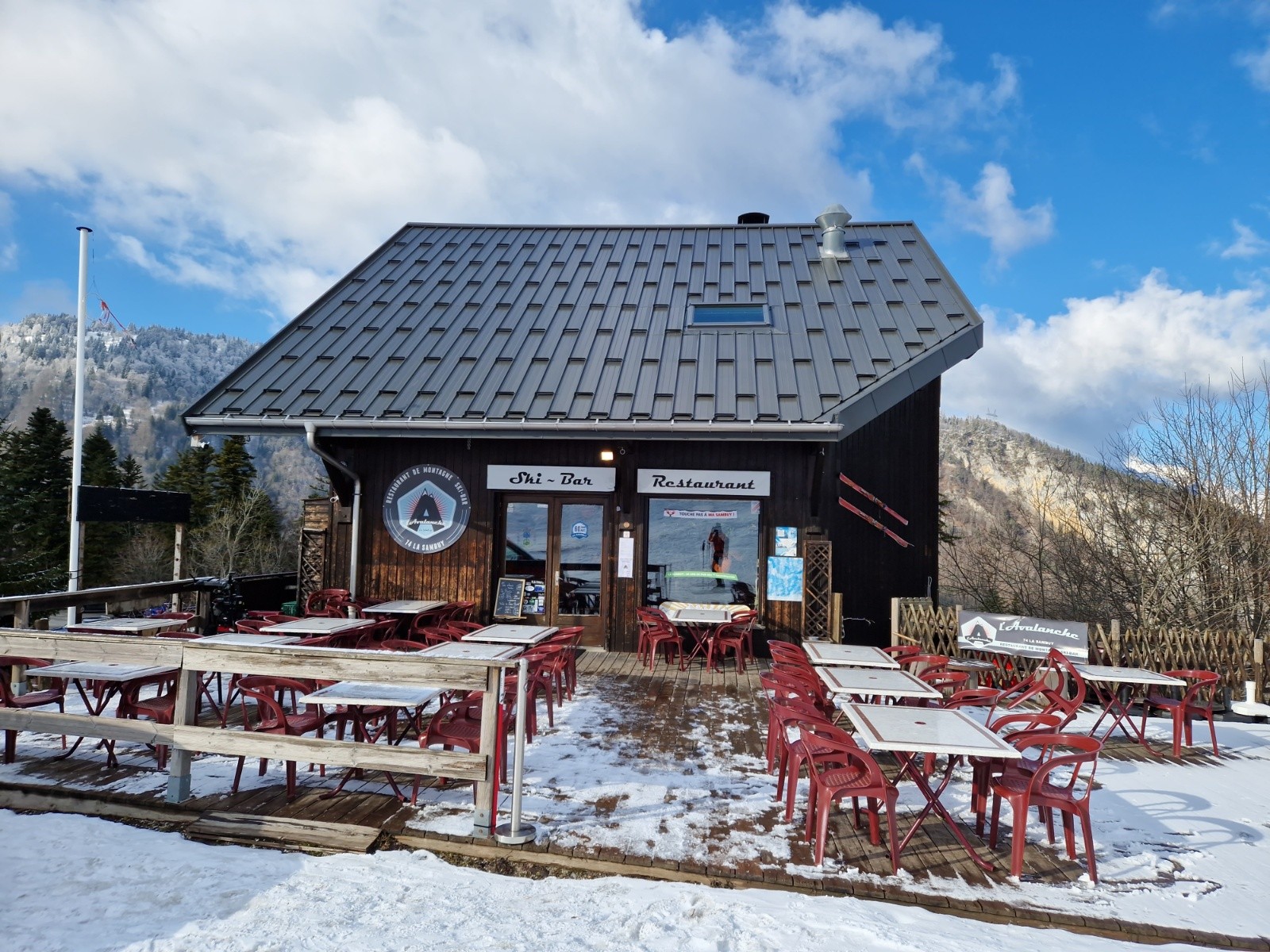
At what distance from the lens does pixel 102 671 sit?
17.1 feet

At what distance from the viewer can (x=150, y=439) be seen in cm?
9650

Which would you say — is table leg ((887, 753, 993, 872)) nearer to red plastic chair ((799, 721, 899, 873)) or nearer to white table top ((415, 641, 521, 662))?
red plastic chair ((799, 721, 899, 873))

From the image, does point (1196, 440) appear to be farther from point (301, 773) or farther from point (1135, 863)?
point (301, 773)

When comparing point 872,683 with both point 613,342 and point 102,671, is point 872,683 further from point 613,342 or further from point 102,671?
point 613,342

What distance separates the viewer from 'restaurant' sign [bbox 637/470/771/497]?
964 cm

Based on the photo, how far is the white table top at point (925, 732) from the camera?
3.89 metres

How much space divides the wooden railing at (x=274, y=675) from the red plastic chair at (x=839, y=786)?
1.77 m

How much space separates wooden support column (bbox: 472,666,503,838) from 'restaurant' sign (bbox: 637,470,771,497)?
574 centimetres

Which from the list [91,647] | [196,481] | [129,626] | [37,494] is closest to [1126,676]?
[91,647]

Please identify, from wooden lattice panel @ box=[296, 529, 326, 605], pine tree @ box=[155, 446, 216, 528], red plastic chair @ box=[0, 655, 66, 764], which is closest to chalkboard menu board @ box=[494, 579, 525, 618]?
wooden lattice panel @ box=[296, 529, 326, 605]

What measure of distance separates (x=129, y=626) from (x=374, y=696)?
401 centimetres

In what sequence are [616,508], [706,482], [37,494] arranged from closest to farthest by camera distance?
1. [706,482]
2. [616,508]
3. [37,494]

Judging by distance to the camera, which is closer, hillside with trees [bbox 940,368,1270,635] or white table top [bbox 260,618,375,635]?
white table top [bbox 260,618,375,635]

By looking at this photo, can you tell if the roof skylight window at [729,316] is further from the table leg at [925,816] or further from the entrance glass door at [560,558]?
the table leg at [925,816]
